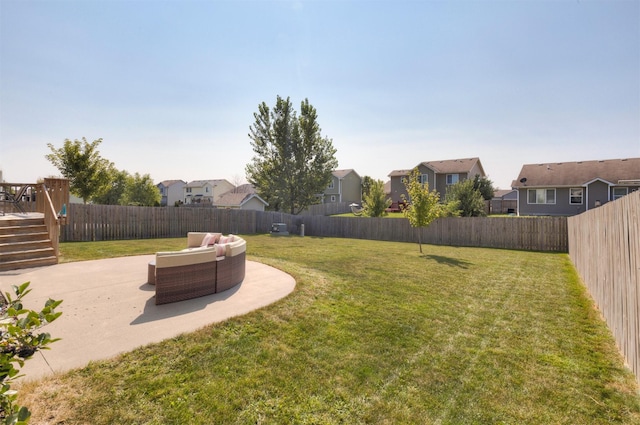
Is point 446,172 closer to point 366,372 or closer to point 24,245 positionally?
point 366,372

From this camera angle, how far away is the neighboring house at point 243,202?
40406 millimetres

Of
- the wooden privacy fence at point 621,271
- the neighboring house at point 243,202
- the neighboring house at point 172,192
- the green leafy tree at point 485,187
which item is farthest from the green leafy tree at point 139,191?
the wooden privacy fence at point 621,271

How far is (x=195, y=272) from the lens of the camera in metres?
5.37

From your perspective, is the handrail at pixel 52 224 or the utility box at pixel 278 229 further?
the utility box at pixel 278 229

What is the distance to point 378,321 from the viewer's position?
464cm

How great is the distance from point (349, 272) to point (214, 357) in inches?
199

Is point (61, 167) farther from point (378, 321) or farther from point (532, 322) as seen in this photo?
point (532, 322)

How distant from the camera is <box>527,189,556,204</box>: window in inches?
1040

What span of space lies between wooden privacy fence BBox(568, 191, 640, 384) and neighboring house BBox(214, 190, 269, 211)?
36.7m

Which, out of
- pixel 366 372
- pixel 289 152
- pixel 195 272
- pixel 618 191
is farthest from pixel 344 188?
pixel 366 372

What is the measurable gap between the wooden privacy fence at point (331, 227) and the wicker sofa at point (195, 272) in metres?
10.9

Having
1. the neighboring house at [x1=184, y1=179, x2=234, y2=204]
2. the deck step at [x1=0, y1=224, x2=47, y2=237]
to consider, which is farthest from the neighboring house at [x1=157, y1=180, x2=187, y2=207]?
the deck step at [x1=0, y1=224, x2=47, y2=237]

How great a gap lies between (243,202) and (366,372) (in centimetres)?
3849

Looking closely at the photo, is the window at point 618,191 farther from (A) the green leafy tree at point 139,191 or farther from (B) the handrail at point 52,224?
(A) the green leafy tree at point 139,191
